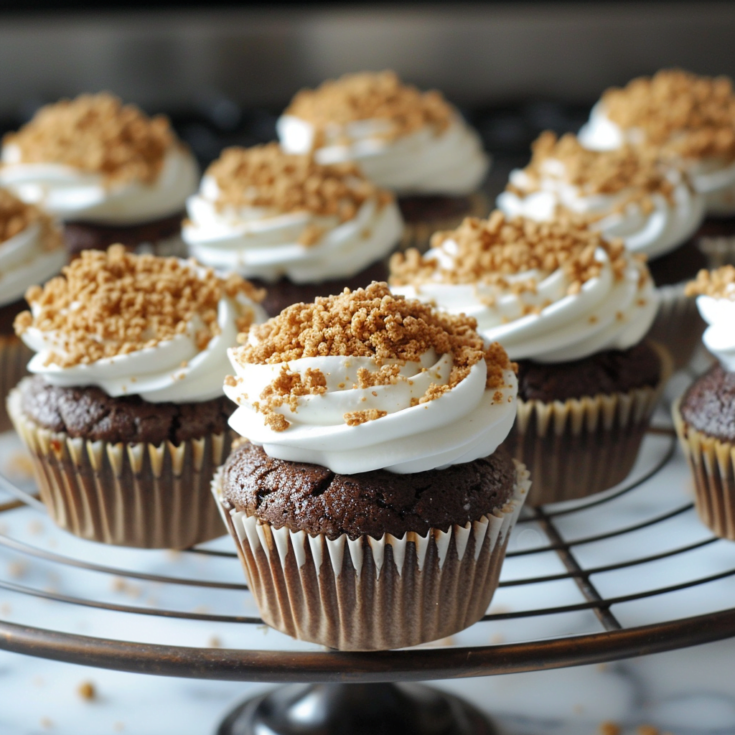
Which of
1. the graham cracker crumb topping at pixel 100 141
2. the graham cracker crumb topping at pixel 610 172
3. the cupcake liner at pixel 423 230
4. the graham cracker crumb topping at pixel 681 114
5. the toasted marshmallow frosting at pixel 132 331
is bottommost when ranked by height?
the cupcake liner at pixel 423 230

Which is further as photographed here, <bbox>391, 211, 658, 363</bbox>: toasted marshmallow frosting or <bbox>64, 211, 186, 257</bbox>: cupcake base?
<bbox>64, 211, 186, 257</bbox>: cupcake base

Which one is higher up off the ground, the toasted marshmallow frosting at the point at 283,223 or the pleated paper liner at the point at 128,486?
the toasted marshmallow frosting at the point at 283,223

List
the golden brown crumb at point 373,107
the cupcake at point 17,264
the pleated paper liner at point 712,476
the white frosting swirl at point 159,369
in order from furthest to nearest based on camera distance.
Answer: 1. the golden brown crumb at point 373,107
2. the cupcake at point 17,264
3. the pleated paper liner at point 712,476
4. the white frosting swirl at point 159,369

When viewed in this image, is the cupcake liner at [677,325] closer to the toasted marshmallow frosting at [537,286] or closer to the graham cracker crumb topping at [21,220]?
the toasted marshmallow frosting at [537,286]

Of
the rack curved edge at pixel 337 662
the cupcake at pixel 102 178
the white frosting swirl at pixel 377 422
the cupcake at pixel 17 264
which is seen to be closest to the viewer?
the rack curved edge at pixel 337 662

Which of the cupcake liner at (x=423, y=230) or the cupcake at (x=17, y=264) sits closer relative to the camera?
the cupcake at (x=17, y=264)

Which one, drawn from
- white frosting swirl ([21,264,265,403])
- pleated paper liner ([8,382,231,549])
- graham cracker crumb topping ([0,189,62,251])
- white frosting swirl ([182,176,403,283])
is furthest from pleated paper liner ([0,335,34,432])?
white frosting swirl ([21,264,265,403])

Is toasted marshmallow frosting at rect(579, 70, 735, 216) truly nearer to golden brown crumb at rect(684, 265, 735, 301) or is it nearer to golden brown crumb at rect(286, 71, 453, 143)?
golden brown crumb at rect(286, 71, 453, 143)

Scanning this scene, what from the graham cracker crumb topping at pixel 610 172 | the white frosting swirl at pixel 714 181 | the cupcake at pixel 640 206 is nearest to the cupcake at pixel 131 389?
the cupcake at pixel 640 206
